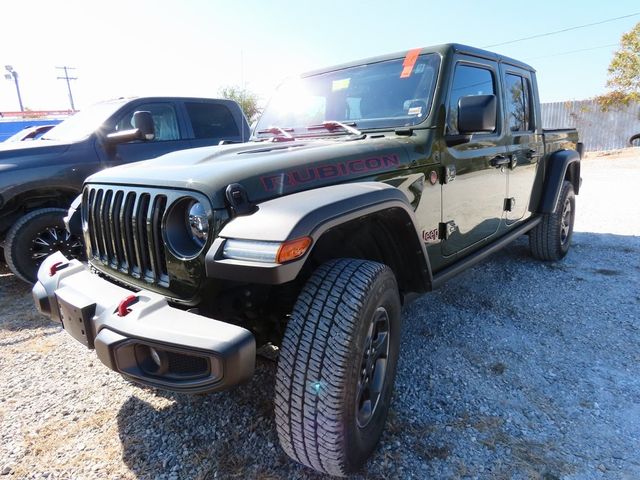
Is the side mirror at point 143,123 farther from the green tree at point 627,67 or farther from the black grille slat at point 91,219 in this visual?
the green tree at point 627,67

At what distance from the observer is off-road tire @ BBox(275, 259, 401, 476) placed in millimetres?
1683

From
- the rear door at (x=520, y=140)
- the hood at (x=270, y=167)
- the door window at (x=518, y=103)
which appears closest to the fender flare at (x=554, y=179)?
the rear door at (x=520, y=140)

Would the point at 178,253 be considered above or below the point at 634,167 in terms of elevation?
above

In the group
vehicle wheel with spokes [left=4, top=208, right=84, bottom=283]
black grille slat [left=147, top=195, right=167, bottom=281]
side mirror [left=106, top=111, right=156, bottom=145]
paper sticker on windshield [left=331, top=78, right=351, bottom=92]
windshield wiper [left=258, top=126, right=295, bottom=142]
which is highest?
paper sticker on windshield [left=331, top=78, right=351, bottom=92]

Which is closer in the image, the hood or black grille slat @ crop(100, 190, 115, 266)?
the hood

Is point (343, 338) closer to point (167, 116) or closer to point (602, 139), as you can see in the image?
point (167, 116)

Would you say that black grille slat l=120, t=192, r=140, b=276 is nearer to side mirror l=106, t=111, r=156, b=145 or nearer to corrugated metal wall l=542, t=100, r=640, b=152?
side mirror l=106, t=111, r=156, b=145

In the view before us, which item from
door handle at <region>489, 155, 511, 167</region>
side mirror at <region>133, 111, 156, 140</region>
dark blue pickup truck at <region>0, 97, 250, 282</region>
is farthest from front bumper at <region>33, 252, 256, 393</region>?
side mirror at <region>133, 111, 156, 140</region>

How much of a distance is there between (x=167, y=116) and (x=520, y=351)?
4.70m

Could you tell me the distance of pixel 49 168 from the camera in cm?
444

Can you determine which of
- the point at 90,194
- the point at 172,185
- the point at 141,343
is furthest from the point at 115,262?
the point at 141,343

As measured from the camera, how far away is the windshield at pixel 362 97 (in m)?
2.81

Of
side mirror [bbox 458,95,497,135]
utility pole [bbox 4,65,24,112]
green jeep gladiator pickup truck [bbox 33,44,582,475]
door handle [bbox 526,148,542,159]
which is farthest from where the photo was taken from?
utility pole [bbox 4,65,24,112]

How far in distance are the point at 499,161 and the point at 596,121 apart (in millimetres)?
20996
